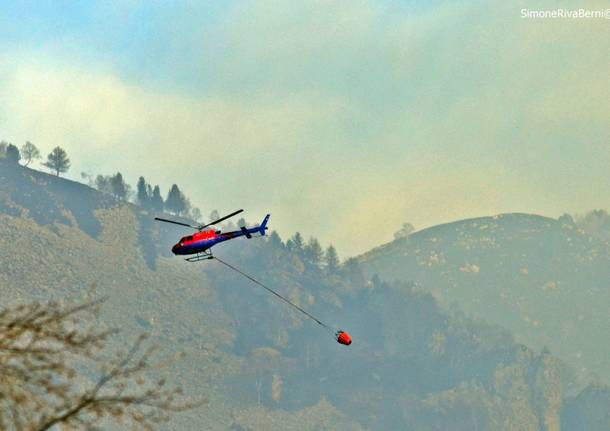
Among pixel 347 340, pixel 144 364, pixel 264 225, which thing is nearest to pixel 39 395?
pixel 144 364

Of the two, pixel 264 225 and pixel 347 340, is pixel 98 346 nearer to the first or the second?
pixel 347 340

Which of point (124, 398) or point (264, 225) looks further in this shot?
point (264, 225)

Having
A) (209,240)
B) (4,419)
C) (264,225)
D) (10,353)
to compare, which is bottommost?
(4,419)

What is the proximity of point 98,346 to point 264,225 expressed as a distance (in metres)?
65.1

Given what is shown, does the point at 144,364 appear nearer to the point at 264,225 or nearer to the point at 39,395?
the point at 39,395

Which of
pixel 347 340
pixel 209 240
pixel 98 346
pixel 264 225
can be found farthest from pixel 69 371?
pixel 264 225

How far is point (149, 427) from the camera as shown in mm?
9961

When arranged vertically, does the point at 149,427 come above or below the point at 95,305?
below

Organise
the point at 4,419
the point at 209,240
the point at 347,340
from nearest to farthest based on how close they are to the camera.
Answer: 1. the point at 4,419
2. the point at 347,340
3. the point at 209,240

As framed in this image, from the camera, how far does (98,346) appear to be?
10320 mm

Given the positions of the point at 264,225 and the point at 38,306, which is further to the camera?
the point at 264,225

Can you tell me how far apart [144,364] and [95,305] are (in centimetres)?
108

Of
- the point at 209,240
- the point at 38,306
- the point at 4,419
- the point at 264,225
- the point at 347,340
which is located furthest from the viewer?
the point at 264,225

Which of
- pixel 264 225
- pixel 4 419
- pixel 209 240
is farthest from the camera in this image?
pixel 264 225
